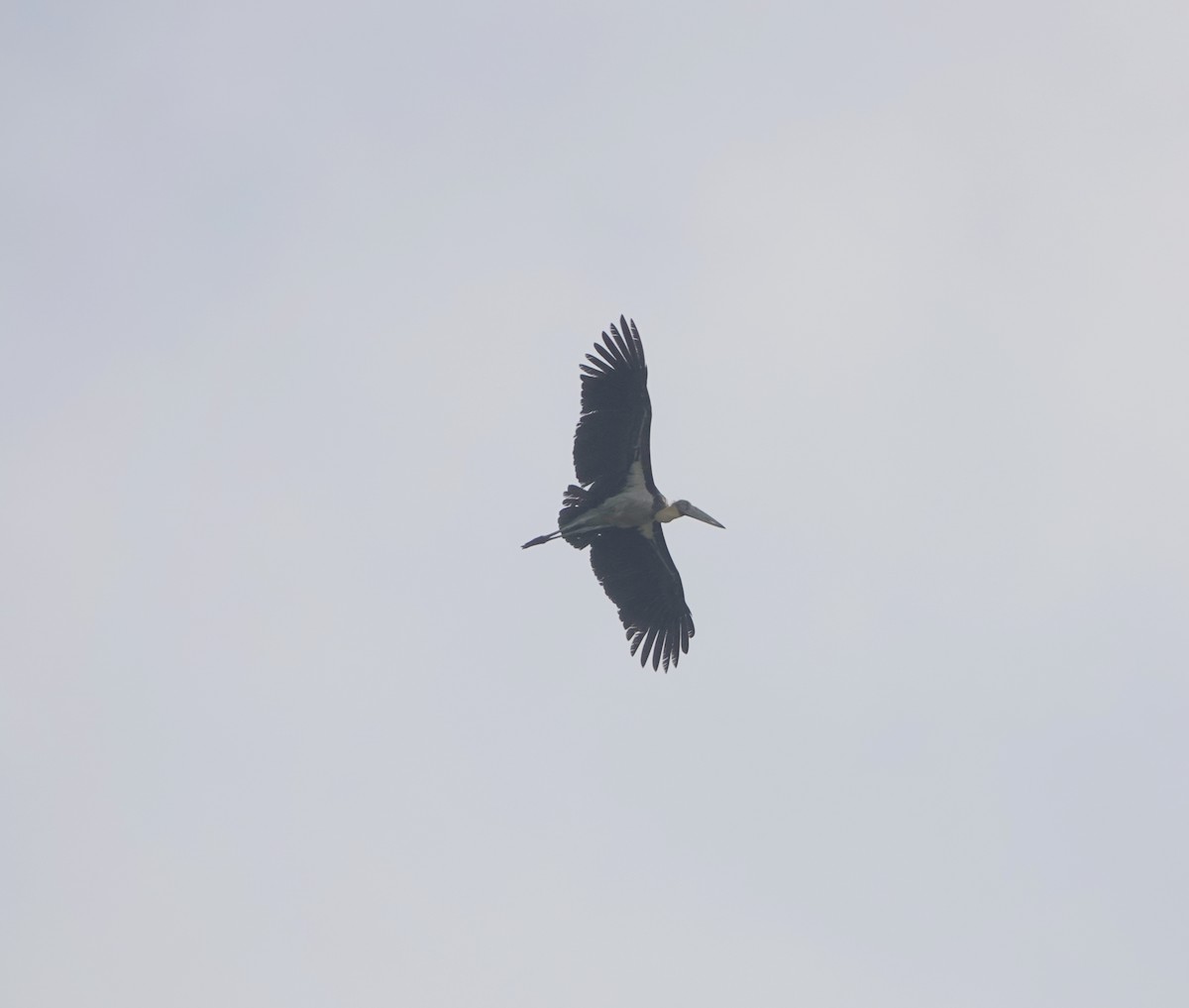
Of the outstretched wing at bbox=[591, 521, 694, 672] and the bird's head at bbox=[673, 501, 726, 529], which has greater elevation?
the bird's head at bbox=[673, 501, 726, 529]

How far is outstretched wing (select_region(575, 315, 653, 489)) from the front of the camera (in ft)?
109

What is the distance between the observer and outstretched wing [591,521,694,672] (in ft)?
117

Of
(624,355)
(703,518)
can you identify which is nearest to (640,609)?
(703,518)

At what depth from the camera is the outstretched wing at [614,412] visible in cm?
3331

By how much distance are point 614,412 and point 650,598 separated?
13.7ft

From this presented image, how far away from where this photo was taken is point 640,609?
35.9m

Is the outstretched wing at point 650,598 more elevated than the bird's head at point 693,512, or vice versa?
the bird's head at point 693,512

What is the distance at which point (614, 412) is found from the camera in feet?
110

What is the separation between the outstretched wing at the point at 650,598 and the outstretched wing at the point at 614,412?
2.10 metres

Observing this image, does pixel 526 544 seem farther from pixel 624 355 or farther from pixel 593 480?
pixel 624 355

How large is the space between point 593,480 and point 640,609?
3.13 metres

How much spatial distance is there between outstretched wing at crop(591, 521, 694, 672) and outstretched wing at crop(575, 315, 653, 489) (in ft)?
6.90

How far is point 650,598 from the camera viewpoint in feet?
118

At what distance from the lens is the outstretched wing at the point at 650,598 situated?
1400 inches
